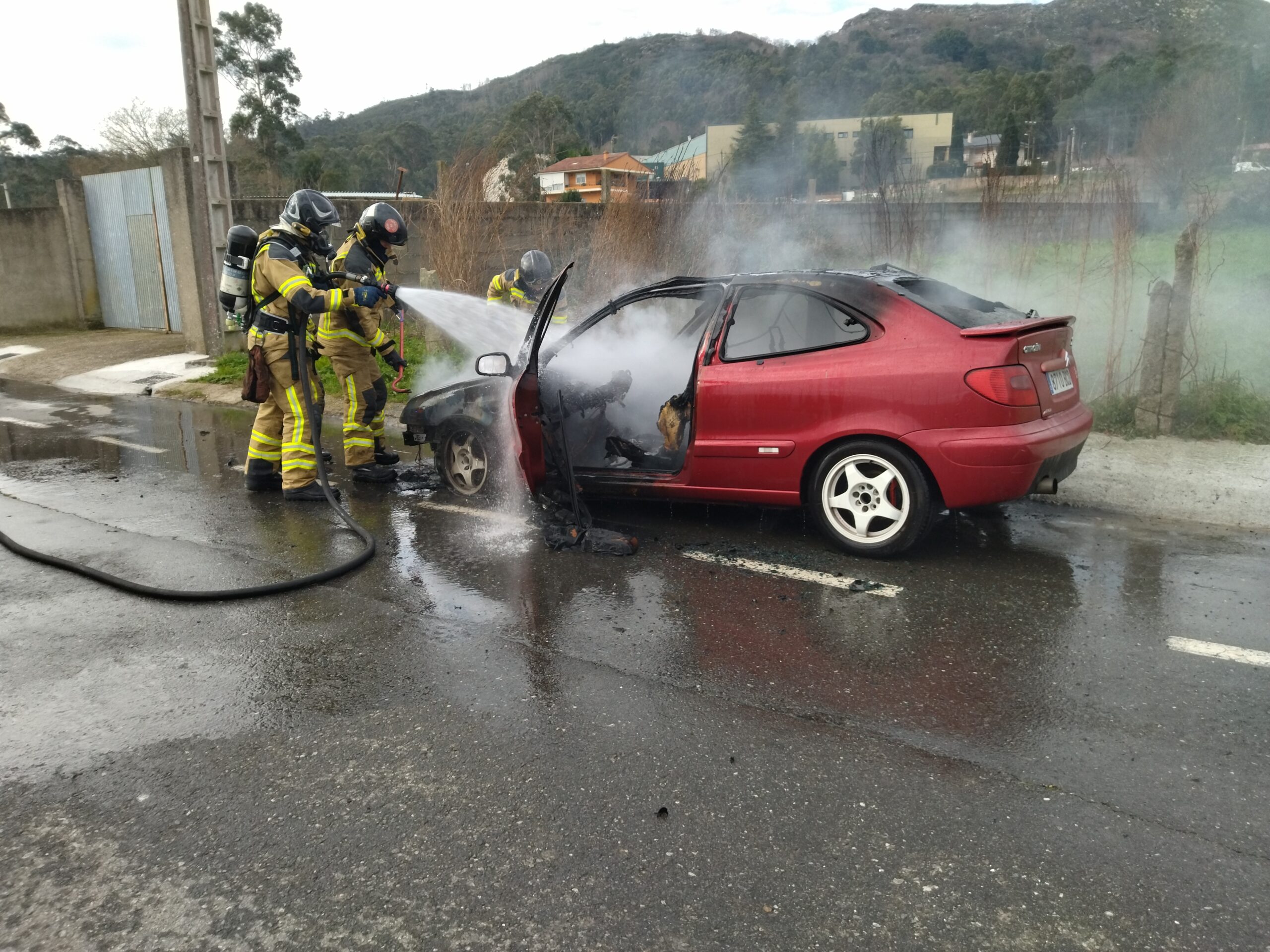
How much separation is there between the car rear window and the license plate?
1.09 ft

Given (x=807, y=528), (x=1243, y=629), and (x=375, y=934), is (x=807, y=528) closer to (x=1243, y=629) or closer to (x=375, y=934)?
(x=1243, y=629)

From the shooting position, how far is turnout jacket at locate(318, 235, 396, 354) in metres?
6.81

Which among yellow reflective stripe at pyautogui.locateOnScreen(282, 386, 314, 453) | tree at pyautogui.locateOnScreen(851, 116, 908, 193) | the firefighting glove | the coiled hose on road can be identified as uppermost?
tree at pyautogui.locateOnScreen(851, 116, 908, 193)

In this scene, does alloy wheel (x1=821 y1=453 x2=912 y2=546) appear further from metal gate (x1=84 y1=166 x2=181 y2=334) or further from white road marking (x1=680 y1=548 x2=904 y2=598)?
metal gate (x1=84 y1=166 x2=181 y2=334)

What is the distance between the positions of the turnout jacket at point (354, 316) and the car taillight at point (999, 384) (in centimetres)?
415

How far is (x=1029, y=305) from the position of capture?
9047 millimetres

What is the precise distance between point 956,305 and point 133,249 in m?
16.6

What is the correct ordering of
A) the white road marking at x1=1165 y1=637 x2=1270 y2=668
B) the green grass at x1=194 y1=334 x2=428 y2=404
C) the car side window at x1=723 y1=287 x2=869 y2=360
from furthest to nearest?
1. the green grass at x1=194 y1=334 x2=428 y2=404
2. the car side window at x1=723 y1=287 x2=869 y2=360
3. the white road marking at x1=1165 y1=637 x2=1270 y2=668

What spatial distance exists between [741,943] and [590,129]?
3988 centimetres

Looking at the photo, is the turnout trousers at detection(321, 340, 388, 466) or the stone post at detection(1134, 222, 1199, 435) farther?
the stone post at detection(1134, 222, 1199, 435)

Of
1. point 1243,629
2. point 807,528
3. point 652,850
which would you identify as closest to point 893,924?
point 652,850

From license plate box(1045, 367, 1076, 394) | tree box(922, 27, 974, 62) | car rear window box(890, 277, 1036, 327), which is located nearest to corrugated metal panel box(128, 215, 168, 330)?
car rear window box(890, 277, 1036, 327)

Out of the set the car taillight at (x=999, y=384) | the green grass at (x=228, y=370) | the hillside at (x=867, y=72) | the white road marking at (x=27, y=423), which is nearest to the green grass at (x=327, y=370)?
the green grass at (x=228, y=370)

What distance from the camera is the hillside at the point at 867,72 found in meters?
20.7
